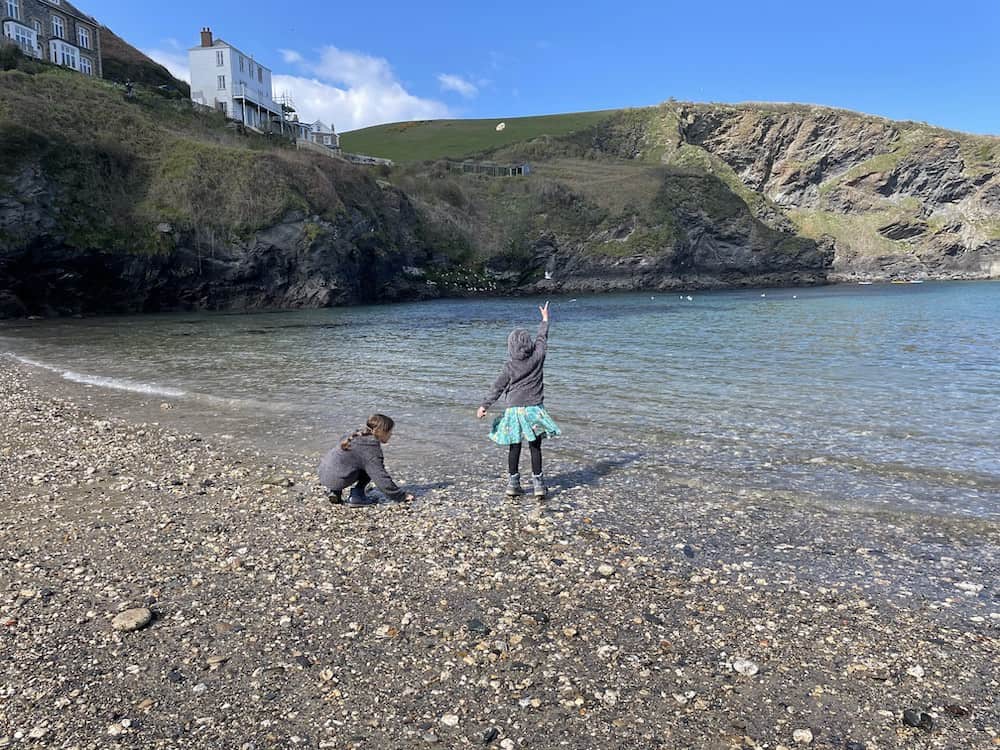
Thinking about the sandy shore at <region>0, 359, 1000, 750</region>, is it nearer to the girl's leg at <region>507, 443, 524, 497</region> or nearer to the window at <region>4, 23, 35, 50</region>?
the girl's leg at <region>507, 443, 524, 497</region>

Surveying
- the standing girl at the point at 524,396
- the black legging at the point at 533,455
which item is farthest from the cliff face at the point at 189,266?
the black legging at the point at 533,455

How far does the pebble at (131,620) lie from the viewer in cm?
615

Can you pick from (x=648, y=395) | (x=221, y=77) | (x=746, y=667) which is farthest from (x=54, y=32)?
(x=746, y=667)

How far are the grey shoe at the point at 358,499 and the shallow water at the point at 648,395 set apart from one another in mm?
2519

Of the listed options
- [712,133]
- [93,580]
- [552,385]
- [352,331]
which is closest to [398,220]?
[352,331]

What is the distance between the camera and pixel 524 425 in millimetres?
9820

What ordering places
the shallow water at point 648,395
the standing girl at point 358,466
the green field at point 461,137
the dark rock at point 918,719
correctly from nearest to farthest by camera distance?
1. the dark rock at point 918,719
2. the standing girl at point 358,466
3. the shallow water at point 648,395
4. the green field at point 461,137

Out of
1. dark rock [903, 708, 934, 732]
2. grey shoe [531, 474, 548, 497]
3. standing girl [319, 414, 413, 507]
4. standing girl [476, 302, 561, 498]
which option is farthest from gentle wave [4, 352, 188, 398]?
dark rock [903, 708, 934, 732]

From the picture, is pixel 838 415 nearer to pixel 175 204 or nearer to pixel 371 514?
pixel 371 514

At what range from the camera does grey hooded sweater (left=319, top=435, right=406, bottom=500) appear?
9.61 m

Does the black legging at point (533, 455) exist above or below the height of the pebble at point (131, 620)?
above

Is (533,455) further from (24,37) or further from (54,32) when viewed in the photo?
(54,32)

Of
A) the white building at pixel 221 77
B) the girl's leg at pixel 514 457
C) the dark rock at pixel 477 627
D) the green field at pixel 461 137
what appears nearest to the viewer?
the dark rock at pixel 477 627

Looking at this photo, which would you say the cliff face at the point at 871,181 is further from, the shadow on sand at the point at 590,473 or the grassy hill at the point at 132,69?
the shadow on sand at the point at 590,473
